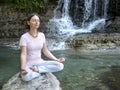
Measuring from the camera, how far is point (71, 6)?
15.0 m

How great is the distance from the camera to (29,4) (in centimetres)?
1448

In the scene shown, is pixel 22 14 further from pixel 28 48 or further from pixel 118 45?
pixel 28 48

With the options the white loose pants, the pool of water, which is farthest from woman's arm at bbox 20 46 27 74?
the pool of water

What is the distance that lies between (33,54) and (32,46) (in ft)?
0.46

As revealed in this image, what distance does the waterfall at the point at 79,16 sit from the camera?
45.1 ft

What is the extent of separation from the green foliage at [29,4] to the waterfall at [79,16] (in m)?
0.70

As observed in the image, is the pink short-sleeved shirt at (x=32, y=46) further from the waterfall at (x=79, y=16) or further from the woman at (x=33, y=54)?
the waterfall at (x=79, y=16)

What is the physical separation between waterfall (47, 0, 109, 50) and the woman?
27.0 ft

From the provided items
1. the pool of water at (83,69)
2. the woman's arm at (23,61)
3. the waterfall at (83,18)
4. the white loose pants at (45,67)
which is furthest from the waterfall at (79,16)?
the woman's arm at (23,61)

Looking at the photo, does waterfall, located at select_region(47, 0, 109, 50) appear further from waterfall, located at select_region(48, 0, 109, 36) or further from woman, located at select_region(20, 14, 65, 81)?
woman, located at select_region(20, 14, 65, 81)

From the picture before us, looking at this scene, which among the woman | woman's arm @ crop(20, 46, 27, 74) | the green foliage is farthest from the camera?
the green foliage

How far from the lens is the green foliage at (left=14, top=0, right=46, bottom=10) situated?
14262mm

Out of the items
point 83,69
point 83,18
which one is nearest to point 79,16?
point 83,18

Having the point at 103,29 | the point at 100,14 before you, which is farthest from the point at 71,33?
the point at 100,14
